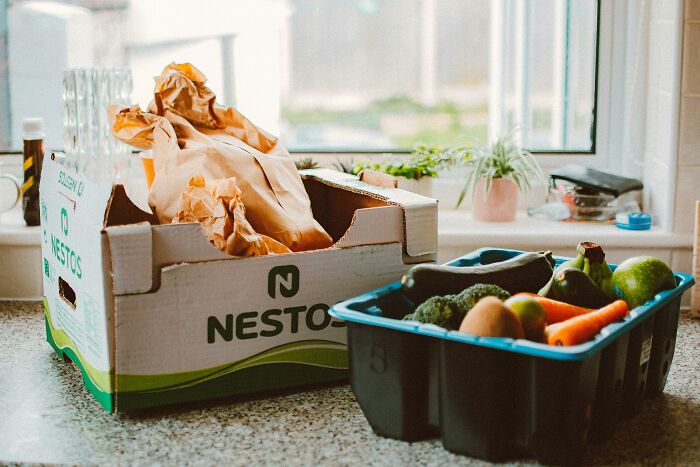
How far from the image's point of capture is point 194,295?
105cm

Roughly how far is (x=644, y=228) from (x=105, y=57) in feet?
3.69

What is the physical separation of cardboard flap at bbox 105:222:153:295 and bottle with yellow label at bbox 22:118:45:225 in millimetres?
701

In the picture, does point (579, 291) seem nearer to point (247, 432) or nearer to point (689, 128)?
point (247, 432)

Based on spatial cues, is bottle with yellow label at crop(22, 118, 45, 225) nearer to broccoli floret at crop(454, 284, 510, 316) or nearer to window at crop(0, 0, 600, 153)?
window at crop(0, 0, 600, 153)

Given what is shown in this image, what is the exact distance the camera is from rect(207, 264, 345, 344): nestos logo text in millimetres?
1073

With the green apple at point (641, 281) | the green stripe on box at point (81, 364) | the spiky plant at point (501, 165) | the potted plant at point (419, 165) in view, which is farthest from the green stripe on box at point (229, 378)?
the spiky plant at point (501, 165)

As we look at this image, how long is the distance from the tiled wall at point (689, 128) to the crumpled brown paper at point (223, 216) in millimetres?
849

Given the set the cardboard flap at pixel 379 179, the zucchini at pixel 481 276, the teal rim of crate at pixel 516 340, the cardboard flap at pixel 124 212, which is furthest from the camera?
the cardboard flap at pixel 379 179

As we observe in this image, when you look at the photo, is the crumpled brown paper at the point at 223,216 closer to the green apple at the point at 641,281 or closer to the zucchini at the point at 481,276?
the zucchini at the point at 481,276

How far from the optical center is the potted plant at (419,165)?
1.69 meters

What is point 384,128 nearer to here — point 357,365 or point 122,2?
point 122,2

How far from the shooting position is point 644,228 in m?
Answer: 1.67

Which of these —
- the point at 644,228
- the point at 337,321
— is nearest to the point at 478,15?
the point at 644,228

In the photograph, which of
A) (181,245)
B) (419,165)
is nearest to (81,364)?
(181,245)
